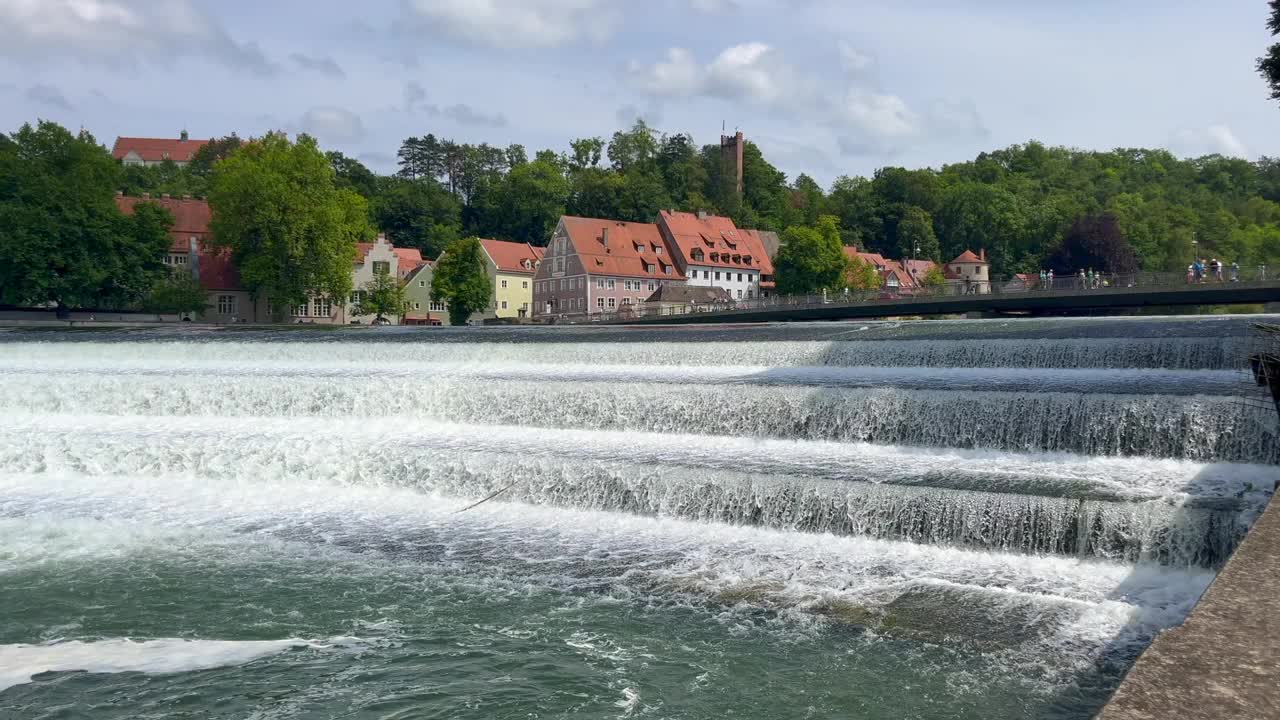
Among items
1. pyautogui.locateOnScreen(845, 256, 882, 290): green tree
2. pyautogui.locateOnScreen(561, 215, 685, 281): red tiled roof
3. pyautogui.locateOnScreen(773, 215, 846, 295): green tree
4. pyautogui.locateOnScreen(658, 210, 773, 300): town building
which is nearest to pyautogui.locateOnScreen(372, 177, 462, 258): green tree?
pyautogui.locateOnScreen(561, 215, 685, 281): red tiled roof

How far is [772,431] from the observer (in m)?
17.9

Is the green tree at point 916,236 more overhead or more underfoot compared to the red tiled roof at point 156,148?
more underfoot

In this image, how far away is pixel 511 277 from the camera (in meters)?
88.9

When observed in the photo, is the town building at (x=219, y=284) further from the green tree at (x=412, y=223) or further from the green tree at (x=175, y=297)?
the green tree at (x=412, y=223)

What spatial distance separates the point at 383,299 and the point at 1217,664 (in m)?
67.8

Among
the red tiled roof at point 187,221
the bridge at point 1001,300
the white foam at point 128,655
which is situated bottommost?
the white foam at point 128,655

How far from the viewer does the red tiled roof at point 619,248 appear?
8281 centimetres

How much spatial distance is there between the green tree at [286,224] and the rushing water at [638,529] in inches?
1465

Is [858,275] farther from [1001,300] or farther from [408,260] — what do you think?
[1001,300]

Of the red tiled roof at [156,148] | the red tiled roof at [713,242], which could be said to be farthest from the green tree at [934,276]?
the red tiled roof at [156,148]

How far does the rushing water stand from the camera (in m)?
9.05

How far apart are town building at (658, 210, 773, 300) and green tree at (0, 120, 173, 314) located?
41539 mm

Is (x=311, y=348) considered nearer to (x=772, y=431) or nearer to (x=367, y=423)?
(x=367, y=423)

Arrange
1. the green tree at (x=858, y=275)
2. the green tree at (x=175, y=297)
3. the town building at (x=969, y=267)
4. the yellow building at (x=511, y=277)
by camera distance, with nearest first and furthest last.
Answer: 1. the green tree at (x=175, y=297)
2. the green tree at (x=858, y=275)
3. the yellow building at (x=511, y=277)
4. the town building at (x=969, y=267)
